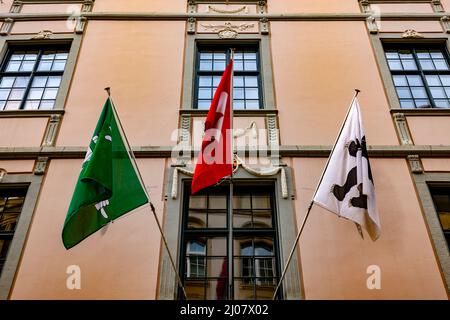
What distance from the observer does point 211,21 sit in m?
11.1

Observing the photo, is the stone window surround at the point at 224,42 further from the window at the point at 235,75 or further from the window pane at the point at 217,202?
the window pane at the point at 217,202

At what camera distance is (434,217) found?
7.50 m

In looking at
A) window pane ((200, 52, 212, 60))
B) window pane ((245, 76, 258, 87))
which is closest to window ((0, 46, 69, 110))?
window pane ((200, 52, 212, 60))

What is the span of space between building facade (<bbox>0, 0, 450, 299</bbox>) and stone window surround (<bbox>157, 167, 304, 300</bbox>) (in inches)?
1.0

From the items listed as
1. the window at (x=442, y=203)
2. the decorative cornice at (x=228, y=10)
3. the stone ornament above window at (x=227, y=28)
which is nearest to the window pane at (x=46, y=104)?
the stone ornament above window at (x=227, y=28)

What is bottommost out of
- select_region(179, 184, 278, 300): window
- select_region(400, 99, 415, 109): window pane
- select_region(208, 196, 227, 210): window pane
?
select_region(179, 184, 278, 300): window

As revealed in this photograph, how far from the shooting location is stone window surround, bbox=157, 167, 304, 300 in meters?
6.79

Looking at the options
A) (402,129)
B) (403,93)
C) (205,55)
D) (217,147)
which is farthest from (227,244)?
(403,93)

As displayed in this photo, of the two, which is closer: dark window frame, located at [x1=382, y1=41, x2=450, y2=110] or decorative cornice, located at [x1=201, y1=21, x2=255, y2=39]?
dark window frame, located at [x1=382, y1=41, x2=450, y2=110]

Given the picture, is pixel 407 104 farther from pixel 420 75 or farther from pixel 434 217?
pixel 434 217

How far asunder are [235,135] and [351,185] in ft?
9.57

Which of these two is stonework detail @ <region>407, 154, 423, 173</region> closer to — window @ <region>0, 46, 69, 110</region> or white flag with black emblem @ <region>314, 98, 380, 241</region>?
white flag with black emblem @ <region>314, 98, 380, 241</region>

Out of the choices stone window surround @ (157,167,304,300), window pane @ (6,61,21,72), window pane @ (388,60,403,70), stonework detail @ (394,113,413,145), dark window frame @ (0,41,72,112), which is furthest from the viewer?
window pane @ (6,61,21,72)

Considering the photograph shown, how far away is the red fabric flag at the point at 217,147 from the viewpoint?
653 centimetres
